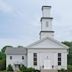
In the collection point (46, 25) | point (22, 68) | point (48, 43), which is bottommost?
point (22, 68)

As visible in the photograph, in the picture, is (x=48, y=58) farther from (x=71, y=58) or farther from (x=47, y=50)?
(x=71, y=58)

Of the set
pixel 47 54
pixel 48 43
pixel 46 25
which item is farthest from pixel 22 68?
pixel 46 25

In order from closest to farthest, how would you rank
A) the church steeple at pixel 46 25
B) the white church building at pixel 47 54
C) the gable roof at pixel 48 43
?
1. the white church building at pixel 47 54
2. the gable roof at pixel 48 43
3. the church steeple at pixel 46 25

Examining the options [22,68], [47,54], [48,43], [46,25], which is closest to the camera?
[22,68]

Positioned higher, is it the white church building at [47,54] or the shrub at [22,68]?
the white church building at [47,54]

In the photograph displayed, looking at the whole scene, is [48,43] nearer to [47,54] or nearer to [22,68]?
[47,54]

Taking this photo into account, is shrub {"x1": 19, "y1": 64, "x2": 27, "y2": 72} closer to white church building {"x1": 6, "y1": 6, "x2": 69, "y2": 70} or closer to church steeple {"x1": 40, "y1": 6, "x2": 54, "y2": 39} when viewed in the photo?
white church building {"x1": 6, "y1": 6, "x2": 69, "y2": 70}

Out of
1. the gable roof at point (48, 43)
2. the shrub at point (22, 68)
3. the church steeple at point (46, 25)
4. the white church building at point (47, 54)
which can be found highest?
the church steeple at point (46, 25)

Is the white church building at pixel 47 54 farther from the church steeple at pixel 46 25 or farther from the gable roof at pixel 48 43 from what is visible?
the church steeple at pixel 46 25

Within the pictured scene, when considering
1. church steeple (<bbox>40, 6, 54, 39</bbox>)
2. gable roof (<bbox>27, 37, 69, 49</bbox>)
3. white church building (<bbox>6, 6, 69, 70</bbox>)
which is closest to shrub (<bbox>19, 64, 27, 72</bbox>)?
white church building (<bbox>6, 6, 69, 70</bbox>)

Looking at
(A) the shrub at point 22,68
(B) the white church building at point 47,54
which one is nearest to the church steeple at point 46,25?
(B) the white church building at point 47,54

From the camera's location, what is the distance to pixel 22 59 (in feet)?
166

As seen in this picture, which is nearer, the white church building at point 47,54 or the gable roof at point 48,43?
the white church building at point 47,54

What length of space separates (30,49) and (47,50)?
2647mm
